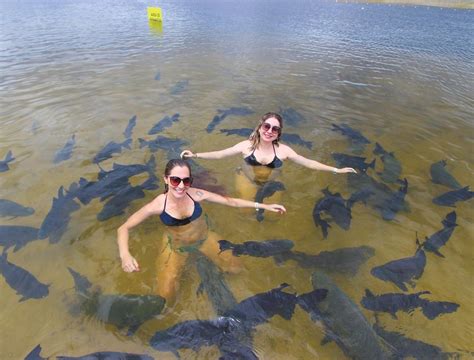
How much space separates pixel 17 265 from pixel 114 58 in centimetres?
1541

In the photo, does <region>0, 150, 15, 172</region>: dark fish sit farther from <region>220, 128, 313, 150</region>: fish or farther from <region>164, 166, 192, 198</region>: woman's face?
<region>220, 128, 313, 150</region>: fish

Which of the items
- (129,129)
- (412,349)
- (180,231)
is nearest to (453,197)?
(412,349)

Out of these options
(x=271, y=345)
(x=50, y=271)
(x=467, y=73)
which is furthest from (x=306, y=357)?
(x=467, y=73)

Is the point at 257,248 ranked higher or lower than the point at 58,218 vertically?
higher

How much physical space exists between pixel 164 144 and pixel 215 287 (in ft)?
16.6

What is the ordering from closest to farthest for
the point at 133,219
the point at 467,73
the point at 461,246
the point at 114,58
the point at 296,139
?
the point at 133,219 → the point at 461,246 → the point at 296,139 → the point at 467,73 → the point at 114,58

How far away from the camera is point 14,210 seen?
600 cm

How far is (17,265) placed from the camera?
5070 millimetres

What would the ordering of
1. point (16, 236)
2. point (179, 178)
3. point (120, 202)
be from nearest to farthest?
point (179, 178) → point (16, 236) → point (120, 202)

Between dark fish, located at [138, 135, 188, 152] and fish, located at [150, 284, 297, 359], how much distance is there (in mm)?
5125

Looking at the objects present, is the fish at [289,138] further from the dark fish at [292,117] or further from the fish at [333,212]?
the fish at [333,212]

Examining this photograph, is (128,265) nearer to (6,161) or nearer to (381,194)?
(381,194)

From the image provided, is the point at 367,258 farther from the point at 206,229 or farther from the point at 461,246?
the point at 206,229

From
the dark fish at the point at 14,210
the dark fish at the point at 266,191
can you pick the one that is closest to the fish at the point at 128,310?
the dark fish at the point at 266,191
